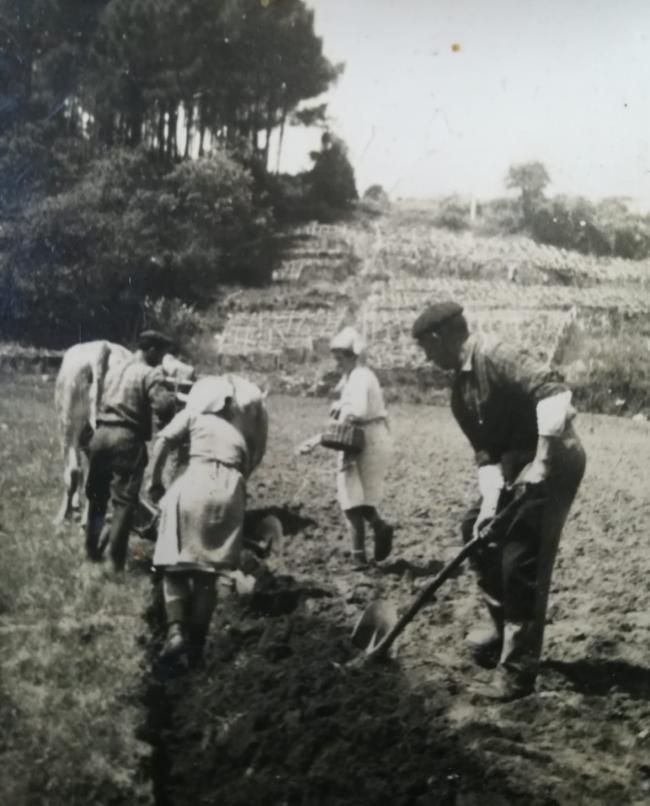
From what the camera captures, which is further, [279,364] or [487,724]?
[279,364]

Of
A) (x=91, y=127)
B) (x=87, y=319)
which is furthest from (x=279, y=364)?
(x=91, y=127)

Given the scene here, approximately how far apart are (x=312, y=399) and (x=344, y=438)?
0.15m

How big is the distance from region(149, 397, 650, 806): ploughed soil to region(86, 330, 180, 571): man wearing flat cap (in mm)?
367

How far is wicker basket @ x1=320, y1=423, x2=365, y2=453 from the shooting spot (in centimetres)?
235

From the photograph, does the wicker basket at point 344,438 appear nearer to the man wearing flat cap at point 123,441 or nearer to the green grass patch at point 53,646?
the man wearing flat cap at point 123,441

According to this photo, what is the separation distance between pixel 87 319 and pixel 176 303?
A: 264 millimetres

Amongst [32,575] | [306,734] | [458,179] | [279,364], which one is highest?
[458,179]

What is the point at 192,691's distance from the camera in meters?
2.27

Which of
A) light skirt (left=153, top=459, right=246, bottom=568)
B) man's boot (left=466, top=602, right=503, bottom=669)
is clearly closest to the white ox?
light skirt (left=153, top=459, right=246, bottom=568)

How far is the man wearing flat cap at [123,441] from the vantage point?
2504 mm

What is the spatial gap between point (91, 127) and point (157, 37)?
0.32 meters

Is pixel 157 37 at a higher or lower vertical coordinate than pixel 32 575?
higher

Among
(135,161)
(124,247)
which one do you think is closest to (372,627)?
(124,247)

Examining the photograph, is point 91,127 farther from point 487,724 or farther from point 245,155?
point 487,724
